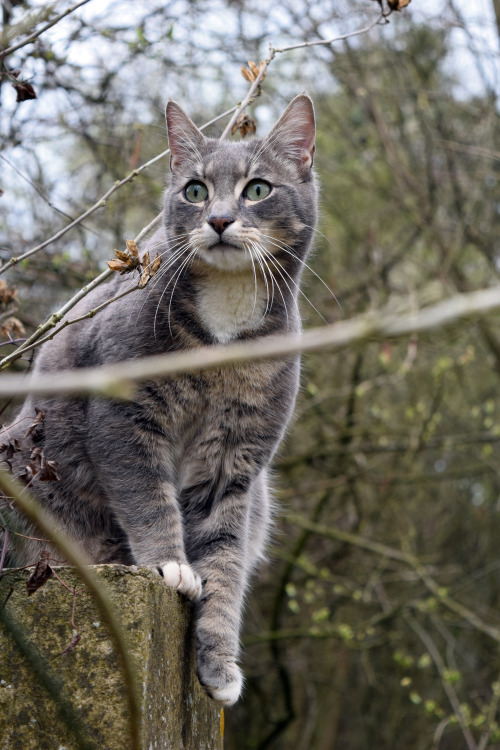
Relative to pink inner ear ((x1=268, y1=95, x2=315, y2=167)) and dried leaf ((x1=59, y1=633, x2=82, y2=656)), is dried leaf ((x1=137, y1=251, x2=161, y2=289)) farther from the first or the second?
pink inner ear ((x1=268, y1=95, x2=315, y2=167))

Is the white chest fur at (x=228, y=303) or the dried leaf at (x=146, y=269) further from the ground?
the dried leaf at (x=146, y=269)

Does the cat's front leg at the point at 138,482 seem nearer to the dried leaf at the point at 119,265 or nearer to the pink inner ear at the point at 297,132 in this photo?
the dried leaf at the point at 119,265

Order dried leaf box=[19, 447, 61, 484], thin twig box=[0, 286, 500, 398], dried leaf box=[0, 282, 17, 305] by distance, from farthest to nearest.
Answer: dried leaf box=[0, 282, 17, 305]
dried leaf box=[19, 447, 61, 484]
thin twig box=[0, 286, 500, 398]

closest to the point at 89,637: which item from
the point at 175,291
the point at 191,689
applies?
the point at 191,689

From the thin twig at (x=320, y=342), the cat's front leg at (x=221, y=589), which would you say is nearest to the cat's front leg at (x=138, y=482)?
the cat's front leg at (x=221, y=589)

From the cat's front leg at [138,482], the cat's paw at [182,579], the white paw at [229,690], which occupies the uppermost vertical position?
the cat's front leg at [138,482]

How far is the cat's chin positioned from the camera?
9.55ft

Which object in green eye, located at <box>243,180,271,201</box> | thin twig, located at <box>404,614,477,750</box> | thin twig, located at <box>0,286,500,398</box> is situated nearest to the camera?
thin twig, located at <box>0,286,500,398</box>

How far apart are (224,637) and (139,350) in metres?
1.00

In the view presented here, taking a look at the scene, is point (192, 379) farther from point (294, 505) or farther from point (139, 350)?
point (294, 505)

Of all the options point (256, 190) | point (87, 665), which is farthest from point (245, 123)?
point (87, 665)

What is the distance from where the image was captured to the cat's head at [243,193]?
2.93 m

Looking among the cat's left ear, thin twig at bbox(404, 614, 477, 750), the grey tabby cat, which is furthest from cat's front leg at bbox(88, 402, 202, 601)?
thin twig at bbox(404, 614, 477, 750)

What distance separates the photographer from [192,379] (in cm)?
288
